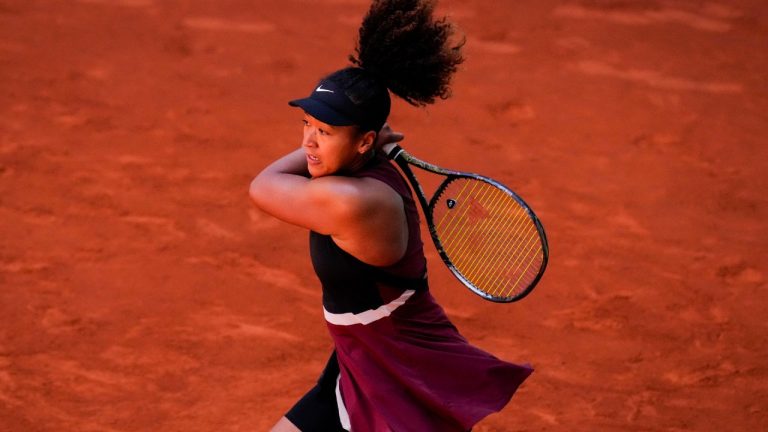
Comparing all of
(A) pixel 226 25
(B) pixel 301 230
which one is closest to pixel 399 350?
(B) pixel 301 230

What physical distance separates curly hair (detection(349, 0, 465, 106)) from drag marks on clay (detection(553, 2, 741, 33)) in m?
5.83

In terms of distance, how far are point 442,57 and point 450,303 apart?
246 cm

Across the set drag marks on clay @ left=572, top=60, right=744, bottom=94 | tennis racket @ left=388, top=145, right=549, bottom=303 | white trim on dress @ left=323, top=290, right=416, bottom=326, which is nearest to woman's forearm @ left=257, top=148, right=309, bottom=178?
white trim on dress @ left=323, top=290, right=416, bottom=326

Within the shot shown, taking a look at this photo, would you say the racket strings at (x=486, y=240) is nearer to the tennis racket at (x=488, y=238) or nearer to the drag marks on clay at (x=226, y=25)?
the tennis racket at (x=488, y=238)

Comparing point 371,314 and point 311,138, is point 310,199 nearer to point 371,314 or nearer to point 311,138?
point 311,138

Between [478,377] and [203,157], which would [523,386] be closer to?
[478,377]

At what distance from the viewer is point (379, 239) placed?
8.47ft

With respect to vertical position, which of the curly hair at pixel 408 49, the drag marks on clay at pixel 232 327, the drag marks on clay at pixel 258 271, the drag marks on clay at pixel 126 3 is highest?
the curly hair at pixel 408 49

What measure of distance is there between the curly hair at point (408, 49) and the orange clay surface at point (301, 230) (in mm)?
2005

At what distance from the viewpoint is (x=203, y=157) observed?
6.32m

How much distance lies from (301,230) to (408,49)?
3.03 meters

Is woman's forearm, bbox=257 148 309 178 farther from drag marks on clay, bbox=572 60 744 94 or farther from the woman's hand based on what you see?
drag marks on clay, bbox=572 60 744 94

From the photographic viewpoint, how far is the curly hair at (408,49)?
2.76 m

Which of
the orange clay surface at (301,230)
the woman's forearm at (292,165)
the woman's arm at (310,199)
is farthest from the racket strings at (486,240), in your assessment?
the orange clay surface at (301,230)
